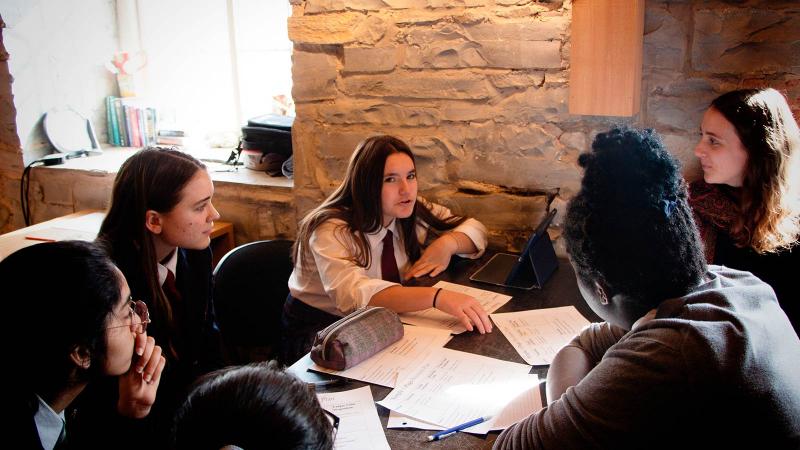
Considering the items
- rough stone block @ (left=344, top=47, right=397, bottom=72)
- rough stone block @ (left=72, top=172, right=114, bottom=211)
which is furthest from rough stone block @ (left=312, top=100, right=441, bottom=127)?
rough stone block @ (left=72, top=172, right=114, bottom=211)

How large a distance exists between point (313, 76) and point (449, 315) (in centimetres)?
121

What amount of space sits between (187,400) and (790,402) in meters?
0.85

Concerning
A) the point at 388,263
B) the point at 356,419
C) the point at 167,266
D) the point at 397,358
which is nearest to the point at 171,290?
the point at 167,266

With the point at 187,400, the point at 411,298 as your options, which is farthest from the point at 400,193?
the point at 187,400

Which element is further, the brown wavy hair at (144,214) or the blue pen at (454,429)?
the brown wavy hair at (144,214)

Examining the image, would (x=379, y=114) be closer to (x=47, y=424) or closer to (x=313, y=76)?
(x=313, y=76)

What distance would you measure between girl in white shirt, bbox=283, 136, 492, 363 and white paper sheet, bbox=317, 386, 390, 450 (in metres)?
0.56

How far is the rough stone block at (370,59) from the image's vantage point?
8.05 ft

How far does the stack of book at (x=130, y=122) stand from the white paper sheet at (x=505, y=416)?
280 cm

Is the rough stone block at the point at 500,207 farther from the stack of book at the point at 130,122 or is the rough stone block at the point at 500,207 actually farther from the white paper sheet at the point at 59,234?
the stack of book at the point at 130,122

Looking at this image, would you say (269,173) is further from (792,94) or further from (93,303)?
(792,94)

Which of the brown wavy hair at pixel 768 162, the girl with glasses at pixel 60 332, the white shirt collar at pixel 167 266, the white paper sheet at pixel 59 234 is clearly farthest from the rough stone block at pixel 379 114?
the girl with glasses at pixel 60 332

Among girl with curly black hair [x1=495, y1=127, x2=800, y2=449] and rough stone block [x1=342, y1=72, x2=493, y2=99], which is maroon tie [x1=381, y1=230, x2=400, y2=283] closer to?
rough stone block [x1=342, y1=72, x2=493, y2=99]

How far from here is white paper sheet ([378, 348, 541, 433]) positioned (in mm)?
1332
